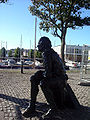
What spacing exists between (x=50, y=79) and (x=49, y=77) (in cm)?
6

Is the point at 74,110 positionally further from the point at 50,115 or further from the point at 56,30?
the point at 56,30

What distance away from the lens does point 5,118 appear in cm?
334

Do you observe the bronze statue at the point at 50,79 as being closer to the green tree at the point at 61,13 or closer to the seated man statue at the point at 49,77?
the seated man statue at the point at 49,77

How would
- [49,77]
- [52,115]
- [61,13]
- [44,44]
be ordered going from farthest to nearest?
[61,13] < [44,44] < [49,77] < [52,115]

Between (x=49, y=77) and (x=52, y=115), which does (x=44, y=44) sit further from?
(x=52, y=115)

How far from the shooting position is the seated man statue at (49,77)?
3107 mm

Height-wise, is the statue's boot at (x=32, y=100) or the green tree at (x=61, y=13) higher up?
the green tree at (x=61, y=13)

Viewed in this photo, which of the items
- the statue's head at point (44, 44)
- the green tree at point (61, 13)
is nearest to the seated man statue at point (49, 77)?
the statue's head at point (44, 44)

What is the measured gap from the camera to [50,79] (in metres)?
3.22

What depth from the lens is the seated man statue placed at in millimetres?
3107

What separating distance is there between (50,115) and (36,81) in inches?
32.8

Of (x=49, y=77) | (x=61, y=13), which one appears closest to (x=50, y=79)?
(x=49, y=77)

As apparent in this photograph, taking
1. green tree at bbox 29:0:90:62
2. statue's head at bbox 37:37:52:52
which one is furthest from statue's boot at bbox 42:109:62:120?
green tree at bbox 29:0:90:62

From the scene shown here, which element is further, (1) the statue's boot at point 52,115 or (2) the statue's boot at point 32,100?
(2) the statue's boot at point 32,100
